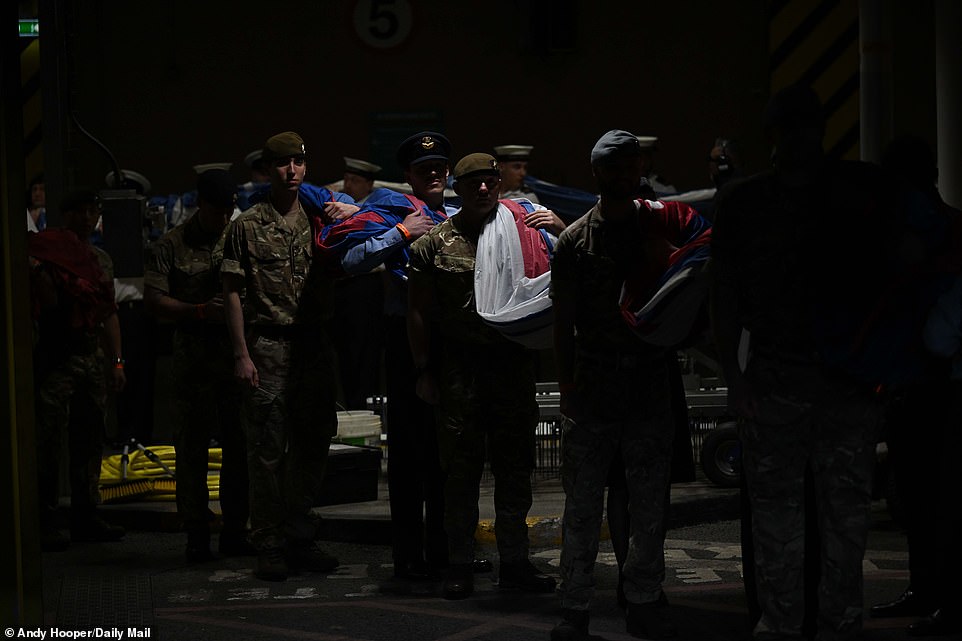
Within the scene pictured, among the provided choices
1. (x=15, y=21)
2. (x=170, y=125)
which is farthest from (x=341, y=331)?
(x=15, y=21)

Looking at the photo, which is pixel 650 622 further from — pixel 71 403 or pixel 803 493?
pixel 71 403

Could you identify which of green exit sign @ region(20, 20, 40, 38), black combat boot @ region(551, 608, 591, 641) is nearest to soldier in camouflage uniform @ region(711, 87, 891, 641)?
black combat boot @ region(551, 608, 591, 641)

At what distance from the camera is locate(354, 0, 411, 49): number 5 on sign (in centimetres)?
1386

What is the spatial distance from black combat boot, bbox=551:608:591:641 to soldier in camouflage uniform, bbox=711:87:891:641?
31.5 inches

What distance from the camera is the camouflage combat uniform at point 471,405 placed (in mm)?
6914

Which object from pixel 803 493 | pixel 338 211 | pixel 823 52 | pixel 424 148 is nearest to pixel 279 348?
pixel 338 211

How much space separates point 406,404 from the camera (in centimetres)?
731

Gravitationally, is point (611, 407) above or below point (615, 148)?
below

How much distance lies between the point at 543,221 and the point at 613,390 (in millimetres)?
1321

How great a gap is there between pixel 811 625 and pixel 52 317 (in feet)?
14.9

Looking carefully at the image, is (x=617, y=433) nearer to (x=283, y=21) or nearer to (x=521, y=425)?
(x=521, y=425)

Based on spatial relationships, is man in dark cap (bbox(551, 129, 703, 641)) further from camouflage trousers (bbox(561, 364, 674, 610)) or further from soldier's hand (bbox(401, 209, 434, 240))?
soldier's hand (bbox(401, 209, 434, 240))

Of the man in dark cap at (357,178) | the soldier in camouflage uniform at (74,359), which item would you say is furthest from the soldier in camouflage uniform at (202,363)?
the man in dark cap at (357,178)

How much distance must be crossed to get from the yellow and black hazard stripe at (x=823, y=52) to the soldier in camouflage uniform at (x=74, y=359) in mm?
7104
